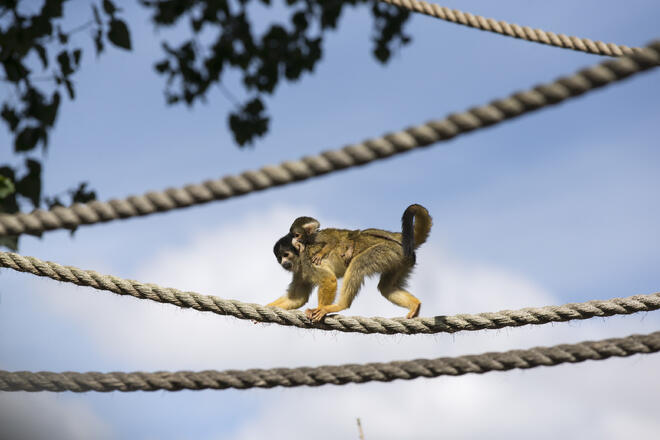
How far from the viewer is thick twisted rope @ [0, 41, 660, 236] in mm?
1550

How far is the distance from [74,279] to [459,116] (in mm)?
2127

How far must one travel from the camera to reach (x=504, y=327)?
3031mm

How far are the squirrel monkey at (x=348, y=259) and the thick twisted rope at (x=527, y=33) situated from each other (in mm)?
1471

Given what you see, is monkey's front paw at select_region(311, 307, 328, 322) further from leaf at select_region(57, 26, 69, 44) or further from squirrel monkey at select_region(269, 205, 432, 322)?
leaf at select_region(57, 26, 69, 44)

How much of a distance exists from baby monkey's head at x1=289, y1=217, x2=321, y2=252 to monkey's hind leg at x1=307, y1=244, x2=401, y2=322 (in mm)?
473

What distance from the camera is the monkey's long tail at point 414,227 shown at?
12.9 ft

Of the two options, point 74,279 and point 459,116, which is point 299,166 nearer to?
point 459,116

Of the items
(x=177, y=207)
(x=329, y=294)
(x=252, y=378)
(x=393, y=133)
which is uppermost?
(x=329, y=294)

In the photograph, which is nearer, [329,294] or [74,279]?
[74,279]

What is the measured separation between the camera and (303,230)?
473 cm

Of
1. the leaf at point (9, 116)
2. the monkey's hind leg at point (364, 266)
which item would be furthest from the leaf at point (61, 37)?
the monkey's hind leg at point (364, 266)

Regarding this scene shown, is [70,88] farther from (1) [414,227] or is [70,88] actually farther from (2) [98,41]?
(1) [414,227]

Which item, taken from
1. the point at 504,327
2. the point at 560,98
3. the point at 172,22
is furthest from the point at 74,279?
the point at 172,22

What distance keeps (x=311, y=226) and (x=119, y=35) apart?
1.98 metres
